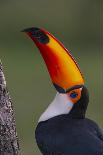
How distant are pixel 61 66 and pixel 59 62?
0.03 metres

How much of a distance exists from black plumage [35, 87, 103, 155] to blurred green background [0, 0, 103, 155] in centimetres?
337

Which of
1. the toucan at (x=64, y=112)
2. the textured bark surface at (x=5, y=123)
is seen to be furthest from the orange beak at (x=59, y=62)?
the textured bark surface at (x=5, y=123)

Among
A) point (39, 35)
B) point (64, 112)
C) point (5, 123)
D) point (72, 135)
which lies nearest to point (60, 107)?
point (64, 112)

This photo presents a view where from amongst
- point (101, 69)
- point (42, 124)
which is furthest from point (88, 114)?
point (42, 124)

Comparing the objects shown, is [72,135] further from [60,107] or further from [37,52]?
[37,52]

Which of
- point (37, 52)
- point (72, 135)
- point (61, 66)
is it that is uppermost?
point (61, 66)

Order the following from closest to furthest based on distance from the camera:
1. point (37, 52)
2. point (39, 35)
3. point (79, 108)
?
1. point (39, 35)
2. point (79, 108)
3. point (37, 52)

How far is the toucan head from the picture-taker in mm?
5270

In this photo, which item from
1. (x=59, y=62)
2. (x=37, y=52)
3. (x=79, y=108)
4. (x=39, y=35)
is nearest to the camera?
(x=39, y=35)

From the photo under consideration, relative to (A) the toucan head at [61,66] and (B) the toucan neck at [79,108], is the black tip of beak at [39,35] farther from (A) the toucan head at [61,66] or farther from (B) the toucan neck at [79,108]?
(B) the toucan neck at [79,108]

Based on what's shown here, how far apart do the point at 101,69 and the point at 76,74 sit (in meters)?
8.77

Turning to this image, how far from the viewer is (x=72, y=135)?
5320mm

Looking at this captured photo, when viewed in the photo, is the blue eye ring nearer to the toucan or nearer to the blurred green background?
the toucan

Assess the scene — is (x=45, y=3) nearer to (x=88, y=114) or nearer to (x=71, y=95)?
(x=88, y=114)
